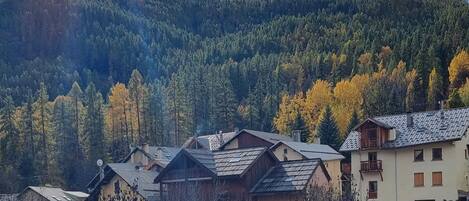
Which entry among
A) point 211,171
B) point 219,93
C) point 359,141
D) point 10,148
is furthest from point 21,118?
point 211,171

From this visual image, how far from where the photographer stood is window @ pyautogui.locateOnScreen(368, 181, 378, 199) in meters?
62.7

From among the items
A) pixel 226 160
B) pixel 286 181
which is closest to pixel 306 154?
pixel 226 160

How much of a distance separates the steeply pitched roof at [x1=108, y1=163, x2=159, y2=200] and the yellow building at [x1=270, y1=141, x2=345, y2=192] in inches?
606

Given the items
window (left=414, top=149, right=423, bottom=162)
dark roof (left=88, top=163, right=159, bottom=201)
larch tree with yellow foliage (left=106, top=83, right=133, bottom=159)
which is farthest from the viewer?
larch tree with yellow foliage (left=106, top=83, right=133, bottom=159)

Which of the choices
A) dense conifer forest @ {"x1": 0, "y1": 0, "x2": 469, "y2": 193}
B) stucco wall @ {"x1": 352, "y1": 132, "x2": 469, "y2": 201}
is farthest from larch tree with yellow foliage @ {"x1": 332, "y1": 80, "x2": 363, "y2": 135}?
stucco wall @ {"x1": 352, "y1": 132, "x2": 469, "y2": 201}

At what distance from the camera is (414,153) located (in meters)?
61.3

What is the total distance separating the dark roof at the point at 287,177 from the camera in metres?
42.2

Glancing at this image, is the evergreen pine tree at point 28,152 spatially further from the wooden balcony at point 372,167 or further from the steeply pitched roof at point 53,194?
the wooden balcony at point 372,167

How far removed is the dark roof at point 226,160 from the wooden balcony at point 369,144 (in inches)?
779

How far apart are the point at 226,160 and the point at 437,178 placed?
21060mm

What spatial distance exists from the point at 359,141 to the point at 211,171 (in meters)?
23.8

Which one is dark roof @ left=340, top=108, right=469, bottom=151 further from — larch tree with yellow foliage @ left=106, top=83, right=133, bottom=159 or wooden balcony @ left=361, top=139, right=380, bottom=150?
larch tree with yellow foliage @ left=106, top=83, right=133, bottom=159

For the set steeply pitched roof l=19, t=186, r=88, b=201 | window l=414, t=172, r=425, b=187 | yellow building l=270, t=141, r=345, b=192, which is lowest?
steeply pitched roof l=19, t=186, r=88, b=201

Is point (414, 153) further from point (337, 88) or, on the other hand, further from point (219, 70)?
point (219, 70)
